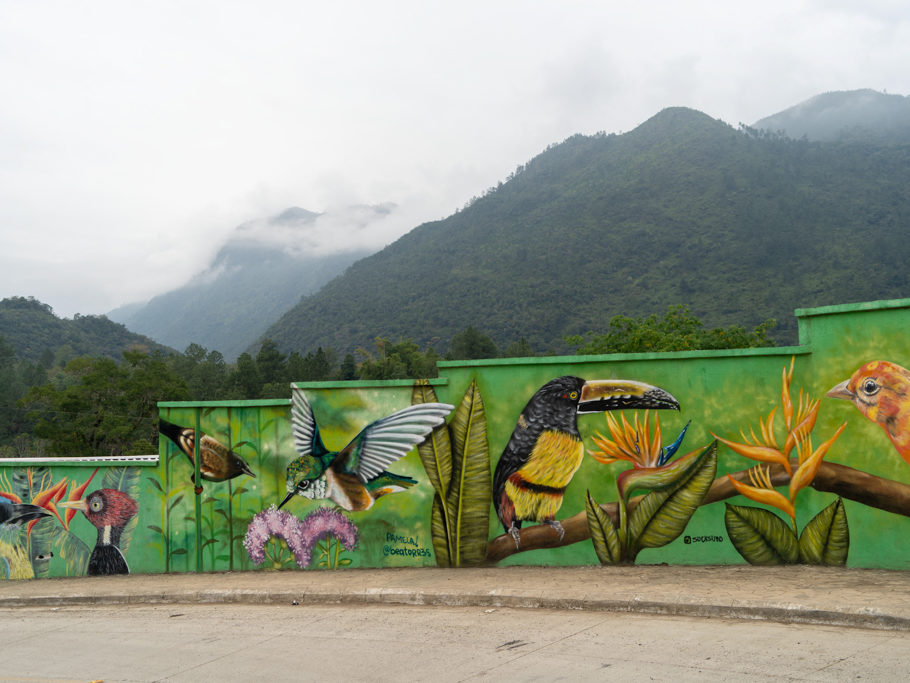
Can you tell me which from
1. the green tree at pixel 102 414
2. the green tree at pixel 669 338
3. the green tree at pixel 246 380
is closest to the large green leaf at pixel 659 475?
the green tree at pixel 669 338

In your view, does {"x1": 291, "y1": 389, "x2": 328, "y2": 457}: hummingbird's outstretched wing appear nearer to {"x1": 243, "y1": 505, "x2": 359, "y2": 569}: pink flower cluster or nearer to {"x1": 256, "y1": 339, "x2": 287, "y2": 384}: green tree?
{"x1": 243, "y1": 505, "x2": 359, "y2": 569}: pink flower cluster

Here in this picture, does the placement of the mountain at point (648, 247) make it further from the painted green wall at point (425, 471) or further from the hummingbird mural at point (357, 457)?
the hummingbird mural at point (357, 457)

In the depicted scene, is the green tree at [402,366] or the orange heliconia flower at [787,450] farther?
the green tree at [402,366]

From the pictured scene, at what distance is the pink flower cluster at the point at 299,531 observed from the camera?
1010 centimetres

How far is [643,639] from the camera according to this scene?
652 centimetres

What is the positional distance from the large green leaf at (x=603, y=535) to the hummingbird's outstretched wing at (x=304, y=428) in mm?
3528

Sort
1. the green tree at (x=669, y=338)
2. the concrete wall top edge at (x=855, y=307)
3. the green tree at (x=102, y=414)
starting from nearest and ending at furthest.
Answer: the concrete wall top edge at (x=855, y=307)
the green tree at (x=669, y=338)
the green tree at (x=102, y=414)

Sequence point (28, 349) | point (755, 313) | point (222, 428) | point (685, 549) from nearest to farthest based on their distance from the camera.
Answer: point (685, 549), point (222, 428), point (755, 313), point (28, 349)

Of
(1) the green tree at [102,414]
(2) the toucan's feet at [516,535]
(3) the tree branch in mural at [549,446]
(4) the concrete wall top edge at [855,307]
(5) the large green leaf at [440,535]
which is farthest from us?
(1) the green tree at [102,414]

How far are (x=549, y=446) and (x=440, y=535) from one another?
182 centimetres

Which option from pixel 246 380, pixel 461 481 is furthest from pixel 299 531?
pixel 246 380

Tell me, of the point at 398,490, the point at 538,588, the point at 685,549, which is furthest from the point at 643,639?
the point at 398,490

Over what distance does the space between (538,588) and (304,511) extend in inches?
139

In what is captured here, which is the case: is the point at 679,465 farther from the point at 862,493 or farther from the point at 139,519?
the point at 139,519
